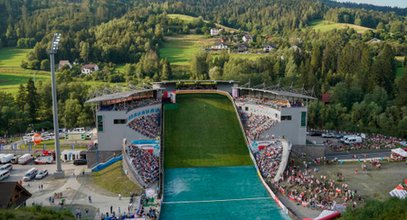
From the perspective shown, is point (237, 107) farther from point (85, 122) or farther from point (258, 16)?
point (258, 16)

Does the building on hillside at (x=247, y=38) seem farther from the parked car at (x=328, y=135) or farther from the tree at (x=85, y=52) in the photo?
the parked car at (x=328, y=135)

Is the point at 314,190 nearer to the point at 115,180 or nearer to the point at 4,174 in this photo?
the point at 115,180

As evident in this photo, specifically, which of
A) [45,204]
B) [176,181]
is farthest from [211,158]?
[45,204]

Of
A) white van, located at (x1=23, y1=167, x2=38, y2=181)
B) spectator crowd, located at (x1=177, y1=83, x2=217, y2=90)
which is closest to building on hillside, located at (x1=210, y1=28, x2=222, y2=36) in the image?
spectator crowd, located at (x1=177, y1=83, x2=217, y2=90)

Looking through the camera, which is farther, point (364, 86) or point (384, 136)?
point (364, 86)

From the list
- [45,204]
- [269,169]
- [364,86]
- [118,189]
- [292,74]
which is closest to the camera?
[45,204]

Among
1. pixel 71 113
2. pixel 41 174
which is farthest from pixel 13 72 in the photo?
pixel 41 174

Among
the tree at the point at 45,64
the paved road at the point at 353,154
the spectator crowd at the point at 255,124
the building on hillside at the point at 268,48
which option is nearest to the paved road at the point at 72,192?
the spectator crowd at the point at 255,124
